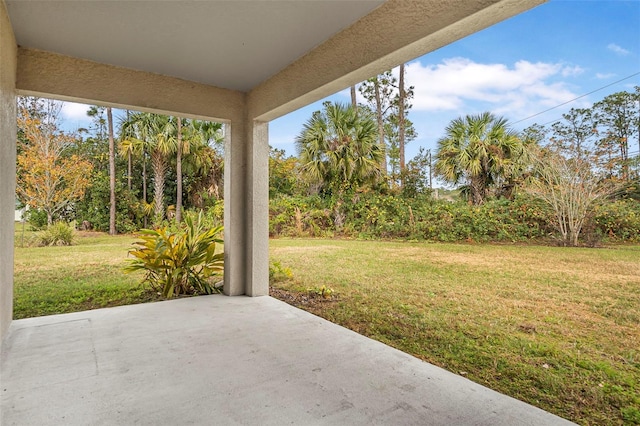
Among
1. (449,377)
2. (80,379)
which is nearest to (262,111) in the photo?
(80,379)

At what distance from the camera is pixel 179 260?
403 cm

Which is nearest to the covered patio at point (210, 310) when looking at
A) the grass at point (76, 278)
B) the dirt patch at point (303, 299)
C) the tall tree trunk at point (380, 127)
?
the dirt patch at point (303, 299)

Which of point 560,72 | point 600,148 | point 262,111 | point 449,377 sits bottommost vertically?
point 449,377

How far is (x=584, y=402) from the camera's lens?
197 centimetres

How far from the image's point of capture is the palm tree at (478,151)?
459 cm

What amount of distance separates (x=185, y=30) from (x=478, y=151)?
13.2 feet

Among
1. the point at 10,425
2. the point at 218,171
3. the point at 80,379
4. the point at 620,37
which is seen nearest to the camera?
the point at 10,425

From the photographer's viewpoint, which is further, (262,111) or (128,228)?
(128,228)

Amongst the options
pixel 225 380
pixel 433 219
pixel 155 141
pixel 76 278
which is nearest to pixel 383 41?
pixel 225 380

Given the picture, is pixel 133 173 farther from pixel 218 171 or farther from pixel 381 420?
pixel 381 420

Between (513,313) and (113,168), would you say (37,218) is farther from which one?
(513,313)

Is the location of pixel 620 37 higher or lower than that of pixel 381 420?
higher

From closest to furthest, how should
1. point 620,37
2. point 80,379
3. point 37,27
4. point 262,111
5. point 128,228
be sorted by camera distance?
point 80,379
point 37,27
point 620,37
point 262,111
point 128,228

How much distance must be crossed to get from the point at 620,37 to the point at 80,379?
17.2 ft
